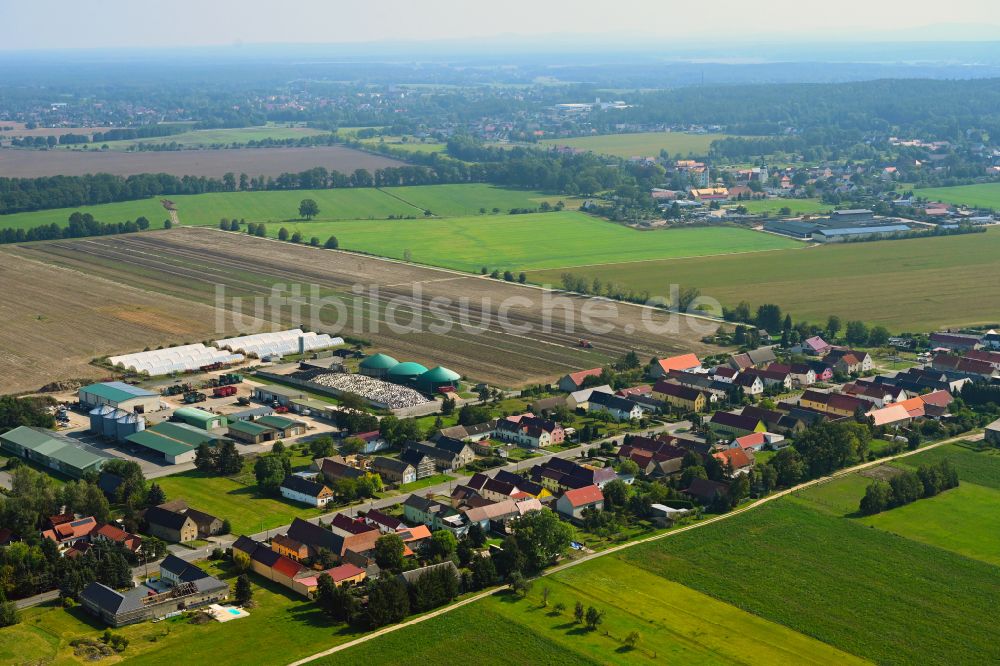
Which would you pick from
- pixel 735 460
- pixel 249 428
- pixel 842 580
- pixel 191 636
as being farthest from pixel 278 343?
pixel 842 580

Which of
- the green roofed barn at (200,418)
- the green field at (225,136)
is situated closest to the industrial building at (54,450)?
the green roofed barn at (200,418)

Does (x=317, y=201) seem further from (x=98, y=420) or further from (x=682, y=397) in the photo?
(x=682, y=397)

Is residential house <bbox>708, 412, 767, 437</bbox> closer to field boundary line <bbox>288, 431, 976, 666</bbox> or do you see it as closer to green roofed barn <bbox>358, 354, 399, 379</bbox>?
field boundary line <bbox>288, 431, 976, 666</bbox>

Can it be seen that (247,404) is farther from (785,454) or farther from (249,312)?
(785,454)

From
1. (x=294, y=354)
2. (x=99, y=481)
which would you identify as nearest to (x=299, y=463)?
(x=99, y=481)

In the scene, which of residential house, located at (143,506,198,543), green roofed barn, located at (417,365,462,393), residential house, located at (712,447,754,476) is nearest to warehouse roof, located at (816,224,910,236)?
green roofed barn, located at (417,365,462,393)

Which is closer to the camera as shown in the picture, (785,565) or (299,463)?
(785,565)

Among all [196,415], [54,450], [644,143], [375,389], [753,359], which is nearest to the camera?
[54,450]
